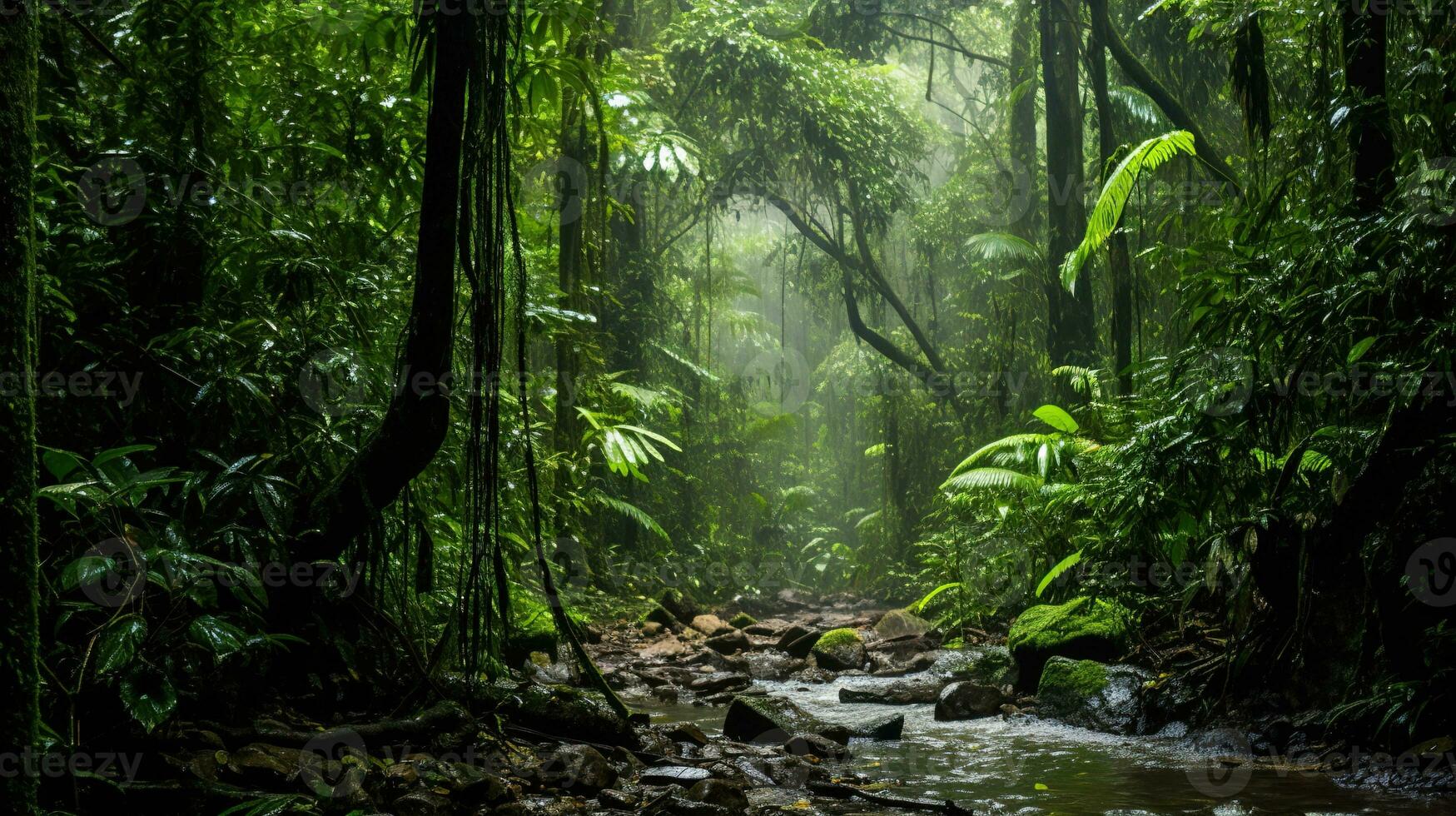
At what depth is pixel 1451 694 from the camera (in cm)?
348

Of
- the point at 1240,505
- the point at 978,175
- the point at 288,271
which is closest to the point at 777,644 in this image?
the point at 1240,505

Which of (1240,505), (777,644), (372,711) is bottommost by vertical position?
(777,644)

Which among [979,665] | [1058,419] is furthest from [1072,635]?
[1058,419]

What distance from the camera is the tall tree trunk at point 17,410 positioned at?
1553 millimetres

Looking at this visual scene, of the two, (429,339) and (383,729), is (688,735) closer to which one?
(383,729)

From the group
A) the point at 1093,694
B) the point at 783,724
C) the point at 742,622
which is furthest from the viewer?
the point at 742,622

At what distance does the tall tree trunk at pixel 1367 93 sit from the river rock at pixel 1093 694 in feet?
8.31

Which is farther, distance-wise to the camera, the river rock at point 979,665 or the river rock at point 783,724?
the river rock at point 979,665

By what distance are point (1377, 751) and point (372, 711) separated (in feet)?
12.0

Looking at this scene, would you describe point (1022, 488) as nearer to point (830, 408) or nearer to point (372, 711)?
point (372, 711)

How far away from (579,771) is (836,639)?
4.85 metres

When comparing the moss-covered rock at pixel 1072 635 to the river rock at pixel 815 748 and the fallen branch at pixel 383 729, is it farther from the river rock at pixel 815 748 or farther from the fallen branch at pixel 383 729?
the fallen branch at pixel 383 729

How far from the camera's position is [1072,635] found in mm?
5941

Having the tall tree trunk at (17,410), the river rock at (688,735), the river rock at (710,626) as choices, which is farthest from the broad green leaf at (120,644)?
the river rock at (710,626)
